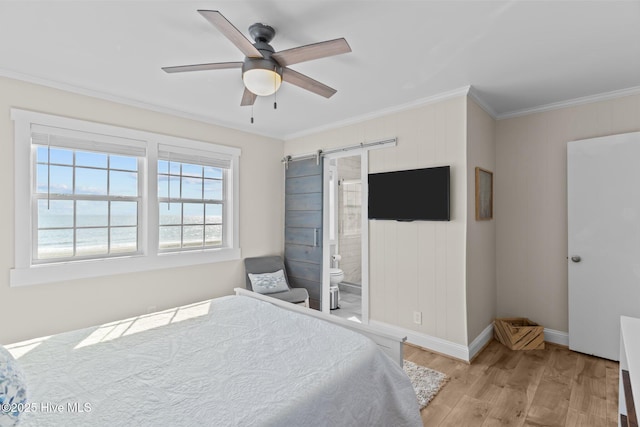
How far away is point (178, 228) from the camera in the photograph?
362cm

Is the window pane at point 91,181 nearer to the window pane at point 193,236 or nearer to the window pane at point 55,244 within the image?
the window pane at point 55,244

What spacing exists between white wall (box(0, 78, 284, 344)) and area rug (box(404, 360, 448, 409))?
2401 millimetres

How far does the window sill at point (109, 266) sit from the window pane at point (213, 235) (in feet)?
0.48

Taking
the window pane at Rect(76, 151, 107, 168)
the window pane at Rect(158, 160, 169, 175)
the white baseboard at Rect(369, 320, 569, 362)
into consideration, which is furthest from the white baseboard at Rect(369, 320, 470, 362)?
the window pane at Rect(76, 151, 107, 168)

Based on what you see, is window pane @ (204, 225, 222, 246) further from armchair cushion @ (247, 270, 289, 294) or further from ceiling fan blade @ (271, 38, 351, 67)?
ceiling fan blade @ (271, 38, 351, 67)

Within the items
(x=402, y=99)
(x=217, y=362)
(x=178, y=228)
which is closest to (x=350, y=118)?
(x=402, y=99)

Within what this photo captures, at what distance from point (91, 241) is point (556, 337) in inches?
192

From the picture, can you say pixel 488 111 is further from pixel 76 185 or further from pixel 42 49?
pixel 76 185

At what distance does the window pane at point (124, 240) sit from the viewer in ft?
10.3

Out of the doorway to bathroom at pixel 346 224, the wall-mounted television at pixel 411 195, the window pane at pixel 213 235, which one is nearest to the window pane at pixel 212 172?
the window pane at pixel 213 235

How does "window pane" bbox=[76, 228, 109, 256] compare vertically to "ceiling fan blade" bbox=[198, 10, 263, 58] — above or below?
below

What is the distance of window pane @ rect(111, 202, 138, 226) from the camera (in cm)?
315

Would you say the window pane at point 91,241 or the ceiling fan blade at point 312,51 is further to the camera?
the window pane at point 91,241

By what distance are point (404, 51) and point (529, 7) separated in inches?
29.6
